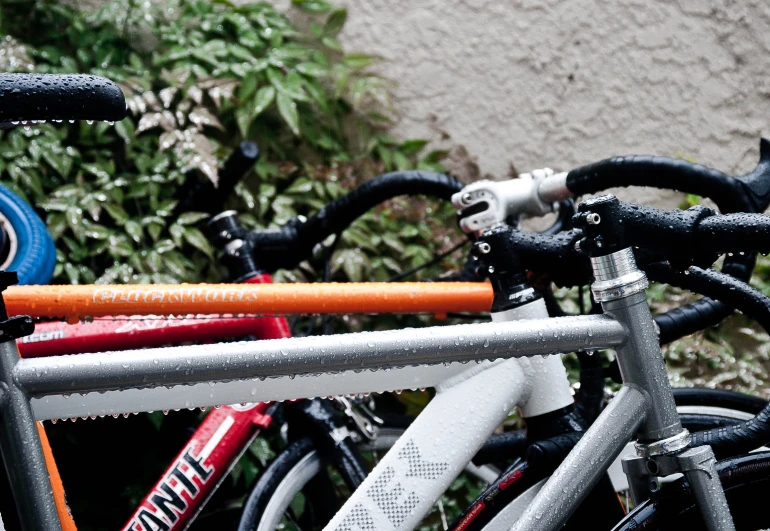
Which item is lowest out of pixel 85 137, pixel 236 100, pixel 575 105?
pixel 85 137

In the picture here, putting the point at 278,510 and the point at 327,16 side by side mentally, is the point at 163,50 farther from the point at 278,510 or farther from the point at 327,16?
the point at 278,510

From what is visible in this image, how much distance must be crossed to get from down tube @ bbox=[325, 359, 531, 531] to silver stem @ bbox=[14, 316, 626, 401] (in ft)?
0.87

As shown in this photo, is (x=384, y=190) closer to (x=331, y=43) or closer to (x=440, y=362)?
(x=440, y=362)

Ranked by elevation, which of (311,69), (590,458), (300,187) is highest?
(590,458)

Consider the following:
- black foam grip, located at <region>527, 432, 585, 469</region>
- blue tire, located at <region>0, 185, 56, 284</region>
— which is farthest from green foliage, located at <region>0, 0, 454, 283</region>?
black foam grip, located at <region>527, 432, 585, 469</region>

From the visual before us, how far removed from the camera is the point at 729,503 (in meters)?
0.99

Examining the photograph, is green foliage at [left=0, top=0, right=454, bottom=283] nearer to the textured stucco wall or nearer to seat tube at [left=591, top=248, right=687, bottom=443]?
the textured stucco wall

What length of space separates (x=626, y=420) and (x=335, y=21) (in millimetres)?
2219

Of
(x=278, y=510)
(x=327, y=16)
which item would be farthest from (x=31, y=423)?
(x=327, y=16)

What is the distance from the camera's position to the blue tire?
1663mm

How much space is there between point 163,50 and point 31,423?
7.03 feet

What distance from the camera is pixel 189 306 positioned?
4.42ft

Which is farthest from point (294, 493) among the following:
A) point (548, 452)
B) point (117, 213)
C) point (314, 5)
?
point (314, 5)

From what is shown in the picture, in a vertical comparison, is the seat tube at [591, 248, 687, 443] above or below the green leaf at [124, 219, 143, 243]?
above
